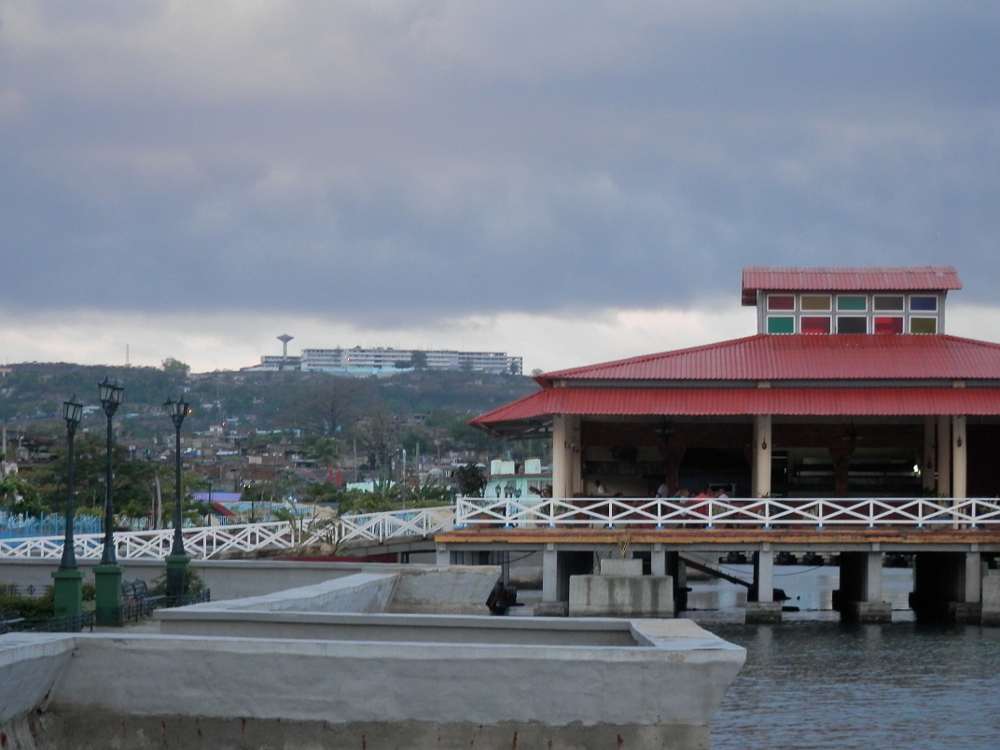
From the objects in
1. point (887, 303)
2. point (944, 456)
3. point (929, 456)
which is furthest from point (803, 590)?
point (887, 303)

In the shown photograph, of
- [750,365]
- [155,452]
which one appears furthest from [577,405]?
[155,452]

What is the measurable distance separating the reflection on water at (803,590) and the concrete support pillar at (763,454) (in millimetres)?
3410

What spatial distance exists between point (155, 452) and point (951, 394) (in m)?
95.1

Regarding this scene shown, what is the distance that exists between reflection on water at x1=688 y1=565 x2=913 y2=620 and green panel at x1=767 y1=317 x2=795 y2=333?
26.9 feet

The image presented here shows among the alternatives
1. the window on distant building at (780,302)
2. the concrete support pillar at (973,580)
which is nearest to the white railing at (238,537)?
the window on distant building at (780,302)

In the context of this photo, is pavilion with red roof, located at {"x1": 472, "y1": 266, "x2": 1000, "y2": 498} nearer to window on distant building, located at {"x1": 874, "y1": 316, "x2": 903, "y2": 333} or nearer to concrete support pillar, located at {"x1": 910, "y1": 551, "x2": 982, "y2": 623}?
window on distant building, located at {"x1": 874, "y1": 316, "x2": 903, "y2": 333}

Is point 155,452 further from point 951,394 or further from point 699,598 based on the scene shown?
point 951,394

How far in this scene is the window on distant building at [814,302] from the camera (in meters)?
42.1

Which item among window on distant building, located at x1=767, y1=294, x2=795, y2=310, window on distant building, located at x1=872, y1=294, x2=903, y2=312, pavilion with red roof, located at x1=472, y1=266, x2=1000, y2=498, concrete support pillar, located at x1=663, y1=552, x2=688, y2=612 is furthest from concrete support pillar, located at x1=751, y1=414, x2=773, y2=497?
window on distant building, located at x1=872, y1=294, x2=903, y2=312

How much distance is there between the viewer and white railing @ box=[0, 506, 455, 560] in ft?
115

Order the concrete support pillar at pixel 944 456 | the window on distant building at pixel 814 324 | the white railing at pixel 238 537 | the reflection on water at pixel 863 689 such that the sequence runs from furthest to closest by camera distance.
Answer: the window on distant building at pixel 814 324 < the concrete support pillar at pixel 944 456 < the white railing at pixel 238 537 < the reflection on water at pixel 863 689

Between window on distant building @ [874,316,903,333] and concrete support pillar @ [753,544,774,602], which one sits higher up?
window on distant building @ [874,316,903,333]

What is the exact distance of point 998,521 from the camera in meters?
34.9

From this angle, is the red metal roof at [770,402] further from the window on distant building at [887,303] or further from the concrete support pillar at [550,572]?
the window on distant building at [887,303]
